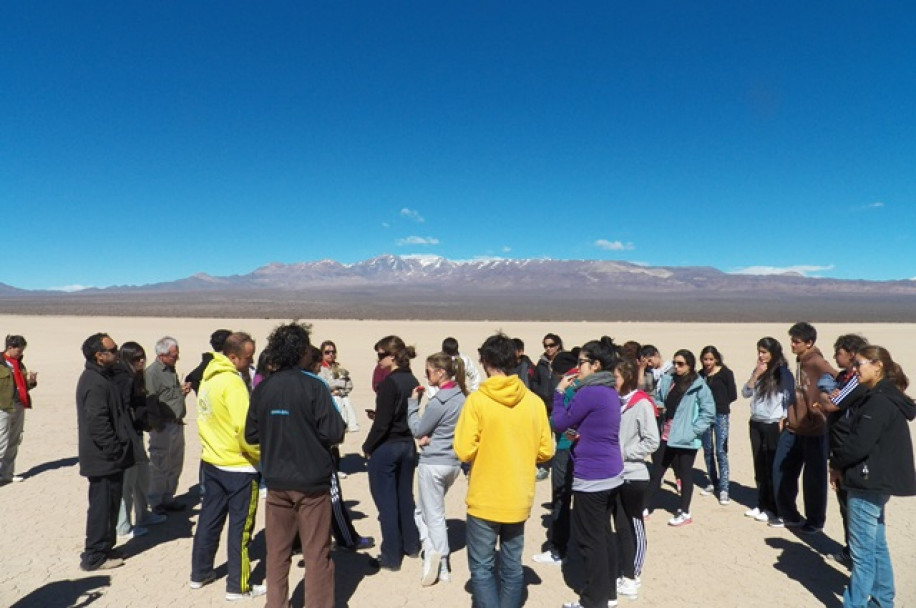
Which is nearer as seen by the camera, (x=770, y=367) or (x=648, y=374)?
(x=770, y=367)

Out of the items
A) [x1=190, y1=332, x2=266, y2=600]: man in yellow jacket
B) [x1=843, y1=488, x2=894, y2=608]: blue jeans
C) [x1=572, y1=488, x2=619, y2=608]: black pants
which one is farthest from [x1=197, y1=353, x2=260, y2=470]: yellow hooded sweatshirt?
[x1=843, y1=488, x2=894, y2=608]: blue jeans

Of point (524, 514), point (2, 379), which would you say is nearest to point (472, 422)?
point (524, 514)

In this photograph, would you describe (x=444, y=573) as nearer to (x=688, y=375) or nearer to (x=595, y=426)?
(x=595, y=426)

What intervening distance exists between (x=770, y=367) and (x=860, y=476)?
2152 millimetres

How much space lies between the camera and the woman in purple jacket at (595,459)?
3.73m

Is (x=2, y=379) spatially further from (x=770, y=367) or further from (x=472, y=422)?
(x=770, y=367)

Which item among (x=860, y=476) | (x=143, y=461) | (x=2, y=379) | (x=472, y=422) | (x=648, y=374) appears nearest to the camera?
(x=472, y=422)

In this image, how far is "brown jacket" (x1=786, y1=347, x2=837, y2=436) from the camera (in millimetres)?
5008

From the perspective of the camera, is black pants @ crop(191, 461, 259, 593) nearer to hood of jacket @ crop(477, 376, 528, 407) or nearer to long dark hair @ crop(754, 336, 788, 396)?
hood of jacket @ crop(477, 376, 528, 407)

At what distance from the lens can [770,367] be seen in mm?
5574

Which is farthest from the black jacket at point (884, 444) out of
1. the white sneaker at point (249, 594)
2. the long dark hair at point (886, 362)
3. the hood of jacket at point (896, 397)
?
the white sneaker at point (249, 594)

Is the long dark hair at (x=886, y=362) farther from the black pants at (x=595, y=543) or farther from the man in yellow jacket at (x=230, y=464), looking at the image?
the man in yellow jacket at (x=230, y=464)

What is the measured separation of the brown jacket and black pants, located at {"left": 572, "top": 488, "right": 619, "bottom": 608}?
264 centimetres

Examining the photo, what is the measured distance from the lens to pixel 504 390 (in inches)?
128
